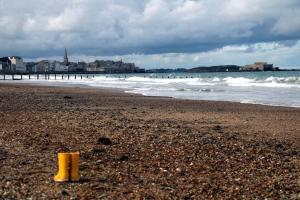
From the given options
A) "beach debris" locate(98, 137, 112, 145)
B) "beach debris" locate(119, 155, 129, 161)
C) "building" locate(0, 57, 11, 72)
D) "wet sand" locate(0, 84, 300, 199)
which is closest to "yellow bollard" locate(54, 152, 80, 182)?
"wet sand" locate(0, 84, 300, 199)

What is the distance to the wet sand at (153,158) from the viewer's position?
20.7 ft

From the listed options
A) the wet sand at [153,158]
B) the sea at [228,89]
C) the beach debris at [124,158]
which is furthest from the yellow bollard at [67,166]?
the sea at [228,89]

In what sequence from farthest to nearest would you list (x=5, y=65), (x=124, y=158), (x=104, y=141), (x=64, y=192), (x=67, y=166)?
(x=5, y=65) < (x=104, y=141) < (x=124, y=158) < (x=67, y=166) < (x=64, y=192)

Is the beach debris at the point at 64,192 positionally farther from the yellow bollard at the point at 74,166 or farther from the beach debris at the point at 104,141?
the beach debris at the point at 104,141

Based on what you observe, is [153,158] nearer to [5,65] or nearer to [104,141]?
[104,141]

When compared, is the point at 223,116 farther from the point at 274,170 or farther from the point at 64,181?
the point at 64,181

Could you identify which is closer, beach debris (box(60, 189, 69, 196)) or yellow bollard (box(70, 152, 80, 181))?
beach debris (box(60, 189, 69, 196))

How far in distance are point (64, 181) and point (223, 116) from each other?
421 inches

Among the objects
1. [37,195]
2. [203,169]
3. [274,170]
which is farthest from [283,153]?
[37,195]

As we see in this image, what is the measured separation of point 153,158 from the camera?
845 centimetres

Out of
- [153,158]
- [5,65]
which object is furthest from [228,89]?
[5,65]

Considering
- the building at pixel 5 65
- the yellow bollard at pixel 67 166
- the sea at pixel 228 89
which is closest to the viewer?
the yellow bollard at pixel 67 166

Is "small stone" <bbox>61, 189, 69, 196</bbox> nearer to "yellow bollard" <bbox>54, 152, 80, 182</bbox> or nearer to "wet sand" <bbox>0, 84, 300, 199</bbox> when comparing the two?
"wet sand" <bbox>0, 84, 300, 199</bbox>

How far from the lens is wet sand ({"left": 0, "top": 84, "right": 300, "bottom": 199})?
20.7ft
